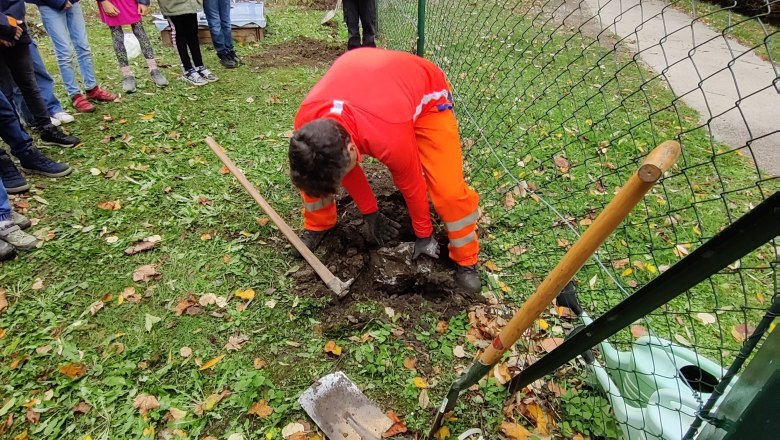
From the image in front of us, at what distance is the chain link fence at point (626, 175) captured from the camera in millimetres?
2121

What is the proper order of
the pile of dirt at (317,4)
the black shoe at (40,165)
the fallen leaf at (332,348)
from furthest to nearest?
the pile of dirt at (317,4), the black shoe at (40,165), the fallen leaf at (332,348)

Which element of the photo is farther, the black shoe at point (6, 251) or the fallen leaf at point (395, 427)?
the black shoe at point (6, 251)

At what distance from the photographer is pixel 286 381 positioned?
229cm

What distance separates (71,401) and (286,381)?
1089 mm

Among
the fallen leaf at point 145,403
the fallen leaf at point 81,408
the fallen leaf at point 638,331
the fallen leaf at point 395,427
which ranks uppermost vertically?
the fallen leaf at point 638,331

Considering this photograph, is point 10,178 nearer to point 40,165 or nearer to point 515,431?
point 40,165

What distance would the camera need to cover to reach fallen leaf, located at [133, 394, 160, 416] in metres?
2.15

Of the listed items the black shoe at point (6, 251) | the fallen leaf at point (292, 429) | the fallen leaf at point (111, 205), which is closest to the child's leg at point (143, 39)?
the fallen leaf at point (111, 205)

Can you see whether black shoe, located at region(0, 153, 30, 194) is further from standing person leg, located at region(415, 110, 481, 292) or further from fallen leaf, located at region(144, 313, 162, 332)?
standing person leg, located at region(415, 110, 481, 292)

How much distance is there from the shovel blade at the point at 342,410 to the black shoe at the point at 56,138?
3.65 metres

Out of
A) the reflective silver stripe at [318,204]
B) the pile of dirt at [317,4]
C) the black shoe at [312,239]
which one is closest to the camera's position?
→ the reflective silver stripe at [318,204]

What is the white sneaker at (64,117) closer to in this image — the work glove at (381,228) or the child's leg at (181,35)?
the child's leg at (181,35)

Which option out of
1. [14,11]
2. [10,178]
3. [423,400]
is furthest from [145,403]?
[14,11]

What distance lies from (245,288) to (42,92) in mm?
3422
